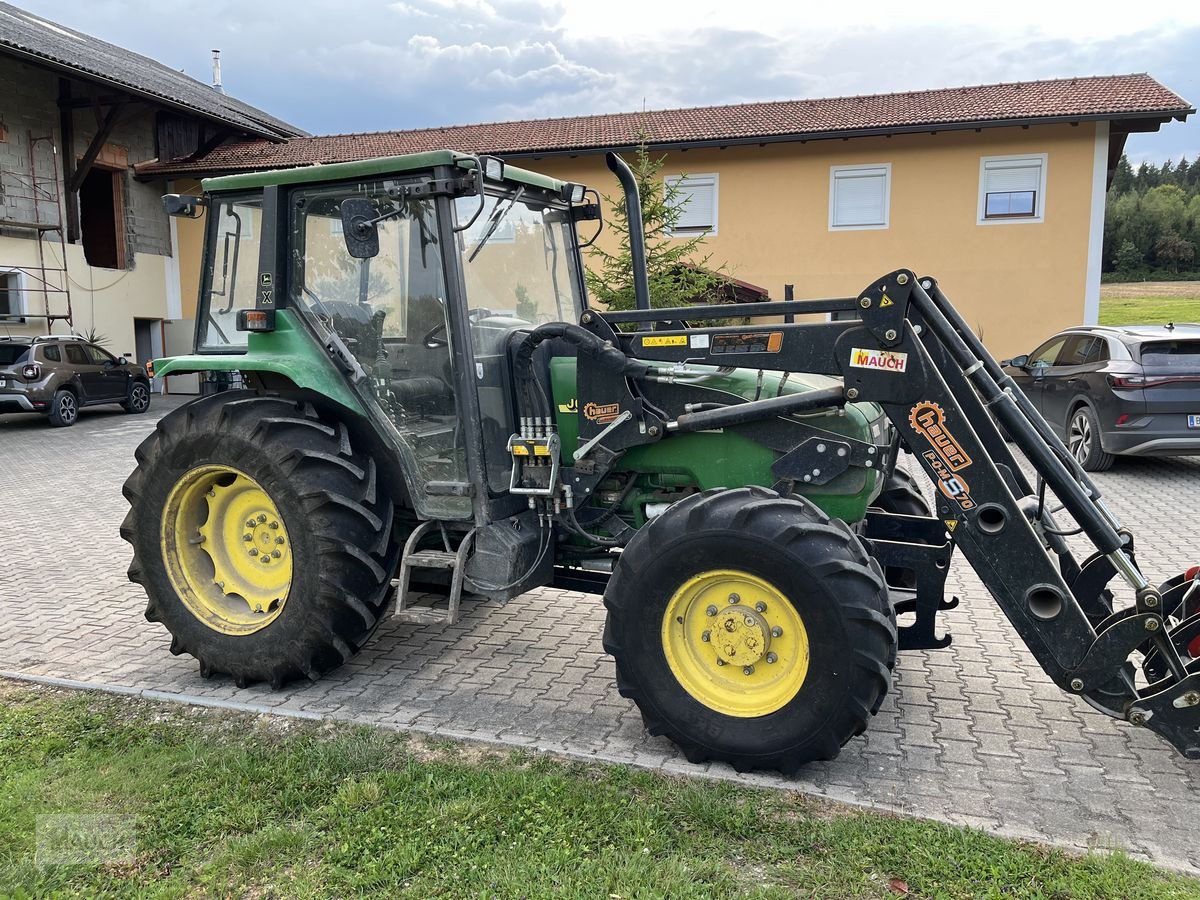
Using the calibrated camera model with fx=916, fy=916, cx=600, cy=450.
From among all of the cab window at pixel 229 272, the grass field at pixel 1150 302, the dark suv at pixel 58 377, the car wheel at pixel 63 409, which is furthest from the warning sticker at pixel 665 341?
the grass field at pixel 1150 302

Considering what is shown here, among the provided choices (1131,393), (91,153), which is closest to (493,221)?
(1131,393)

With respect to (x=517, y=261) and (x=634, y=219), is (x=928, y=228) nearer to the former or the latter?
(x=634, y=219)

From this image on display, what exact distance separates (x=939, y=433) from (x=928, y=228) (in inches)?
659

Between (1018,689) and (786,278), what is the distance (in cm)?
1629

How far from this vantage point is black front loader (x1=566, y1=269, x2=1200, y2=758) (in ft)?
11.1

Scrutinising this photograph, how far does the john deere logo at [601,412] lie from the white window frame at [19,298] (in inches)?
744

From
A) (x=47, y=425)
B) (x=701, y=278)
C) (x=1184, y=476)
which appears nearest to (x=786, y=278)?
(x=701, y=278)

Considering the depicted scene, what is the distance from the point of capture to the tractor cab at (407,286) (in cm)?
423

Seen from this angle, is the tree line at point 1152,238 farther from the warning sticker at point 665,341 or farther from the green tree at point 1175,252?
the warning sticker at point 665,341

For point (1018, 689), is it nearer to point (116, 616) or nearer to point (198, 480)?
point (198, 480)

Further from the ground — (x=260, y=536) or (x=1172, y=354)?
(x=1172, y=354)

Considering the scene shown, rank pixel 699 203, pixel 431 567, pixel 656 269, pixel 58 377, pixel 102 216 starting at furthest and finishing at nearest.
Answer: pixel 102 216, pixel 699 203, pixel 58 377, pixel 656 269, pixel 431 567

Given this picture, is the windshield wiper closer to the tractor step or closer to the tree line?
the tractor step

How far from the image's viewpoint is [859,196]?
62.6 feet
